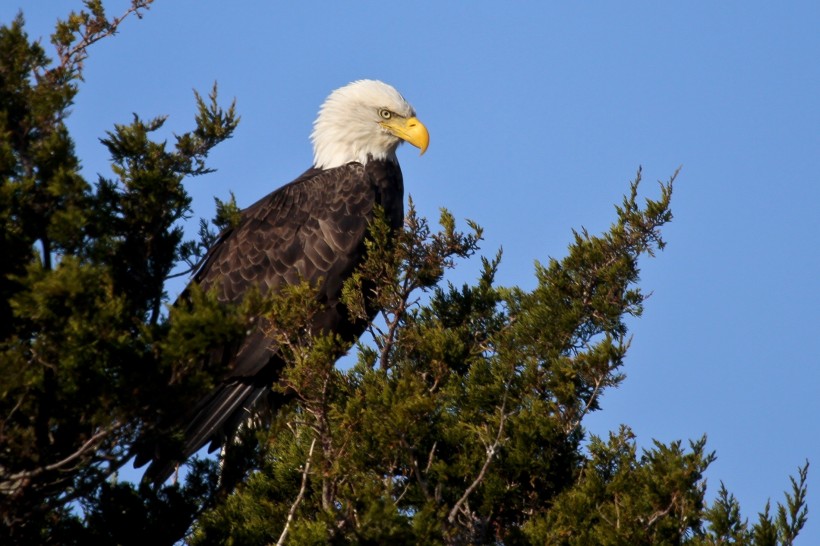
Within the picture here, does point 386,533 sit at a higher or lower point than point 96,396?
higher

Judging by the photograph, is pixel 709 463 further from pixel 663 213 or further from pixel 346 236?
pixel 346 236

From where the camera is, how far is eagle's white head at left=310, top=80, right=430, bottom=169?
28.2 ft

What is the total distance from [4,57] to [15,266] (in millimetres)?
894

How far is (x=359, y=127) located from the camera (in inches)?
342

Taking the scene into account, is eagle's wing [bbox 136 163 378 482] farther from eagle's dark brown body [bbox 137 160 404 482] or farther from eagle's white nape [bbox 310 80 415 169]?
eagle's white nape [bbox 310 80 415 169]

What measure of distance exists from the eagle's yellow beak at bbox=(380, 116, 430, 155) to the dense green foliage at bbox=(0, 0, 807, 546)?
1448 mm

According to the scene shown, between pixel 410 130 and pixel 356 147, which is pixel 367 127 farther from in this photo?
pixel 410 130

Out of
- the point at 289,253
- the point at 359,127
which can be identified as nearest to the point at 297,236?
the point at 289,253

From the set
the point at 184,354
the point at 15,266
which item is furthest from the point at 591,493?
the point at 15,266

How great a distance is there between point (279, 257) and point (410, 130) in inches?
58.1

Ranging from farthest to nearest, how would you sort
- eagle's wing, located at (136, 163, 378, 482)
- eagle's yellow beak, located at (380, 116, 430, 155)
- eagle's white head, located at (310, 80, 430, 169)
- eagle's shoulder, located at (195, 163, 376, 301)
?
1. eagle's white head, located at (310, 80, 430, 169)
2. eagle's yellow beak, located at (380, 116, 430, 155)
3. eagle's shoulder, located at (195, 163, 376, 301)
4. eagle's wing, located at (136, 163, 378, 482)

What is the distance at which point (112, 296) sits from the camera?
3666 mm

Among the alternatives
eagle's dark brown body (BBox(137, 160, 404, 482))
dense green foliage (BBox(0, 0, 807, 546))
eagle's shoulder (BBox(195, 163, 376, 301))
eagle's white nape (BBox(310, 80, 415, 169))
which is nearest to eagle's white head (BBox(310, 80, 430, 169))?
eagle's white nape (BBox(310, 80, 415, 169))

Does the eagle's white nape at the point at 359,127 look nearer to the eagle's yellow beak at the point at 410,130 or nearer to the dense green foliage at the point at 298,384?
the eagle's yellow beak at the point at 410,130
